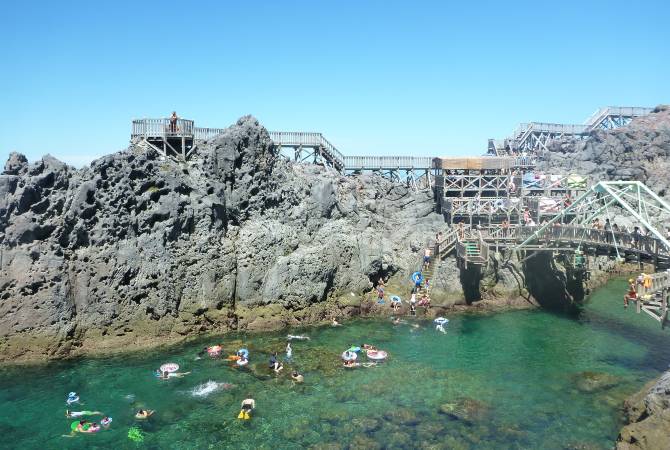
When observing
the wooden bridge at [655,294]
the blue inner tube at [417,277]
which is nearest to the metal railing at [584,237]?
the wooden bridge at [655,294]

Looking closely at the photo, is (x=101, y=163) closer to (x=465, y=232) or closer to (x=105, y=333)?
(x=105, y=333)

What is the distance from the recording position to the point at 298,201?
39594 millimetres

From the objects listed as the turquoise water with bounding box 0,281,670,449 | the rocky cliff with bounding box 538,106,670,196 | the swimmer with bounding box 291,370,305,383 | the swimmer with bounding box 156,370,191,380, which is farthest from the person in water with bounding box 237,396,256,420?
the rocky cliff with bounding box 538,106,670,196

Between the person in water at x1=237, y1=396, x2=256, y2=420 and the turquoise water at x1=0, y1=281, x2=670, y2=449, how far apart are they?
348 mm

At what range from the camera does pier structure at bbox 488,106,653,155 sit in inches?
2532

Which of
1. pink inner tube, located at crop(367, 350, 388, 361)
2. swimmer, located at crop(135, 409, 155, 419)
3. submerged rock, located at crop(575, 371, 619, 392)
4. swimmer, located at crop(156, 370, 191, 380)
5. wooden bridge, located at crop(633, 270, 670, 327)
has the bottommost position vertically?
swimmer, located at crop(135, 409, 155, 419)

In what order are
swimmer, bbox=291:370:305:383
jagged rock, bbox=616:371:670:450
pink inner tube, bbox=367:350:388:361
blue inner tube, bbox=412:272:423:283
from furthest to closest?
1. blue inner tube, bbox=412:272:423:283
2. pink inner tube, bbox=367:350:388:361
3. swimmer, bbox=291:370:305:383
4. jagged rock, bbox=616:371:670:450

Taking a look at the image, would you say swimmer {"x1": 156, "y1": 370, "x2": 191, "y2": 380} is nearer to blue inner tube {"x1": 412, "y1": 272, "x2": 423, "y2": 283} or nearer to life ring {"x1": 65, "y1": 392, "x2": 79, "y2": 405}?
life ring {"x1": 65, "y1": 392, "x2": 79, "y2": 405}

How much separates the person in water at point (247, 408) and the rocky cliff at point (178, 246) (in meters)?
10.7

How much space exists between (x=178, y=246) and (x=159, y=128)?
954 cm

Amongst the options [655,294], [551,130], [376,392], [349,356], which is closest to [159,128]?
[349,356]

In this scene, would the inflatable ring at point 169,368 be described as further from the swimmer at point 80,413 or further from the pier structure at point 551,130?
the pier structure at point 551,130

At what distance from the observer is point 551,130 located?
6588 cm

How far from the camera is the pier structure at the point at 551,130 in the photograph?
6431cm
